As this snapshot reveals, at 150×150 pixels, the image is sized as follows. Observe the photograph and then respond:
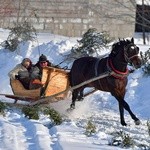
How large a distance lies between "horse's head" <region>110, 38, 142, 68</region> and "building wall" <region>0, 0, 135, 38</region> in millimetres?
10755

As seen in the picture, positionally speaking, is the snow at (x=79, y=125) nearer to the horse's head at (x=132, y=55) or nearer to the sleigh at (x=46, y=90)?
the sleigh at (x=46, y=90)

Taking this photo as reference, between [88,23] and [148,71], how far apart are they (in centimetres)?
752

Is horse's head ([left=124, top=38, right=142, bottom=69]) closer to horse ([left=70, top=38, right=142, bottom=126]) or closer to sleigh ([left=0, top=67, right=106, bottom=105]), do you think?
horse ([left=70, top=38, right=142, bottom=126])

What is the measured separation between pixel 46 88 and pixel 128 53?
1919 millimetres

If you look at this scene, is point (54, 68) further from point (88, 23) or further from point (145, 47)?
point (88, 23)

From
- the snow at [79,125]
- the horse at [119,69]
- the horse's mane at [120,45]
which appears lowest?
the snow at [79,125]

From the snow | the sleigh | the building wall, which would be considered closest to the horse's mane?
the sleigh

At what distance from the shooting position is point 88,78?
38.7 feet

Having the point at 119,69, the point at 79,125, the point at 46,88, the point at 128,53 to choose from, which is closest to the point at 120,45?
the point at 128,53

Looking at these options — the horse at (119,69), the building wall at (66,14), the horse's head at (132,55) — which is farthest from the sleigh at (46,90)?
the building wall at (66,14)

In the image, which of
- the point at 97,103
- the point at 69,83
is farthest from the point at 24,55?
the point at 69,83

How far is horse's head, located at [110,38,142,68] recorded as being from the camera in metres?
10.6

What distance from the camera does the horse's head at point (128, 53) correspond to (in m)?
10.6

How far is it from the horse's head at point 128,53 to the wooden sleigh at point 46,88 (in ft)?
4.54
